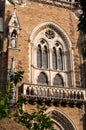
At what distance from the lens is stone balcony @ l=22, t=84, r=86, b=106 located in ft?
60.7

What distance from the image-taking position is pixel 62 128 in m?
19.1

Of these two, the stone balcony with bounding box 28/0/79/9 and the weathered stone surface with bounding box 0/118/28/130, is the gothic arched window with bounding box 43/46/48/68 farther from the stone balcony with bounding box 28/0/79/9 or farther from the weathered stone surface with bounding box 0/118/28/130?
the weathered stone surface with bounding box 0/118/28/130

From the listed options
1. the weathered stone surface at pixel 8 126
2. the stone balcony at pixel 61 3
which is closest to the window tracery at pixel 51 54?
the stone balcony at pixel 61 3

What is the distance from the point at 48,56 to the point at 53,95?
11.2ft

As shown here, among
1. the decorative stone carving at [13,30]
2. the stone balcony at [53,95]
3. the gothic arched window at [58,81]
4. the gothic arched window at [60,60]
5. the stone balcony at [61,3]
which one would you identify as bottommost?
the stone balcony at [53,95]

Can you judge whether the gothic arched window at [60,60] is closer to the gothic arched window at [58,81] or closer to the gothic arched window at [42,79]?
the gothic arched window at [58,81]

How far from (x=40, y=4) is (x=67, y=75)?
5.45 meters

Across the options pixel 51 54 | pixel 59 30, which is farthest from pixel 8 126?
pixel 59 30

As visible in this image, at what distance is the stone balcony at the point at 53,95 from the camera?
18500mm

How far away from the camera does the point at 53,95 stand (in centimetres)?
1894

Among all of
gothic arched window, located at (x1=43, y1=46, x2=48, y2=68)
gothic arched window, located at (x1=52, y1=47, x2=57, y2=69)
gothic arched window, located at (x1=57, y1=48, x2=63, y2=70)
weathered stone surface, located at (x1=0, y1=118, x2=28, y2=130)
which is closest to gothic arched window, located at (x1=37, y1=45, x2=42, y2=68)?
gothic arched window, located at (x1=43, y1=46, x2=48, y2=68)

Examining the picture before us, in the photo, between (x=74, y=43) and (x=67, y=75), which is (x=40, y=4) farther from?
(x=67, y=75)

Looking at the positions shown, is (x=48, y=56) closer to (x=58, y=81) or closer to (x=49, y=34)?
(x=49, y=34)

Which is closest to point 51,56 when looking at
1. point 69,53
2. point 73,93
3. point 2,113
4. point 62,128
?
point 69,53
